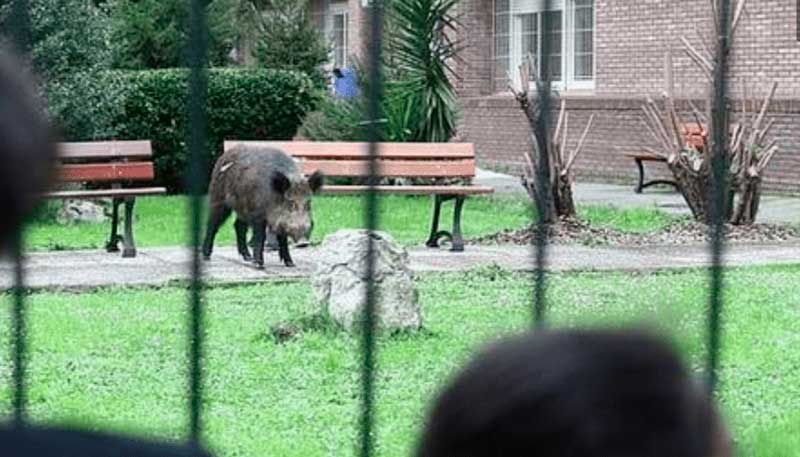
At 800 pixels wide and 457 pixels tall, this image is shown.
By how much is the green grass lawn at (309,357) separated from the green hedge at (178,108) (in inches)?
281

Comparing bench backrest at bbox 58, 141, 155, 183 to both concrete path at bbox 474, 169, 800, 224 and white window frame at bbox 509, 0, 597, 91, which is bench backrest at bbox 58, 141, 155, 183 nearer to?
concrete path at bbox 474, 169, 800, 224

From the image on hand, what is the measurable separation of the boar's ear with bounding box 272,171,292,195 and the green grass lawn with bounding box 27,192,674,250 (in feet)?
3.77

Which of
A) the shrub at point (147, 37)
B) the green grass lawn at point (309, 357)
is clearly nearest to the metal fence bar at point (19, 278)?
the green grass lawn at point (309, 357)

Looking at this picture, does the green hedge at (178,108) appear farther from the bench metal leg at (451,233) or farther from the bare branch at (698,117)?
the bare branch at (698,117)

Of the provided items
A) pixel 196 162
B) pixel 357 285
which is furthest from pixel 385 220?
pixel 196 162

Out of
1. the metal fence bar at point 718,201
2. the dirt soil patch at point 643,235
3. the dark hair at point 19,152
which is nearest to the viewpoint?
the dark hair at point 19,152

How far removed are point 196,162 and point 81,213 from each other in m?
13.3

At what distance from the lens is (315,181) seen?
11336 mm

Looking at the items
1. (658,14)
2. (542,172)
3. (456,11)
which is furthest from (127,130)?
(542,172)

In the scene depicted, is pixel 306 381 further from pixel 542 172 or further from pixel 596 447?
pixel 596 447

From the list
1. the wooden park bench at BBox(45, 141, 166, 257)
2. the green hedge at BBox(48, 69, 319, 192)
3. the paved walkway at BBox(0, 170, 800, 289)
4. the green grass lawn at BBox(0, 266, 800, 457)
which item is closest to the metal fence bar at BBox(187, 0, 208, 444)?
the green grass lawn at BBox(0, 266, 800, 457)

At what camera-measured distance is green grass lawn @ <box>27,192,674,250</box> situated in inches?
515

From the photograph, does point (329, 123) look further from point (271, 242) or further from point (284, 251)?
point (284, 251)

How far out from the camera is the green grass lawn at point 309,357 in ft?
18.3
